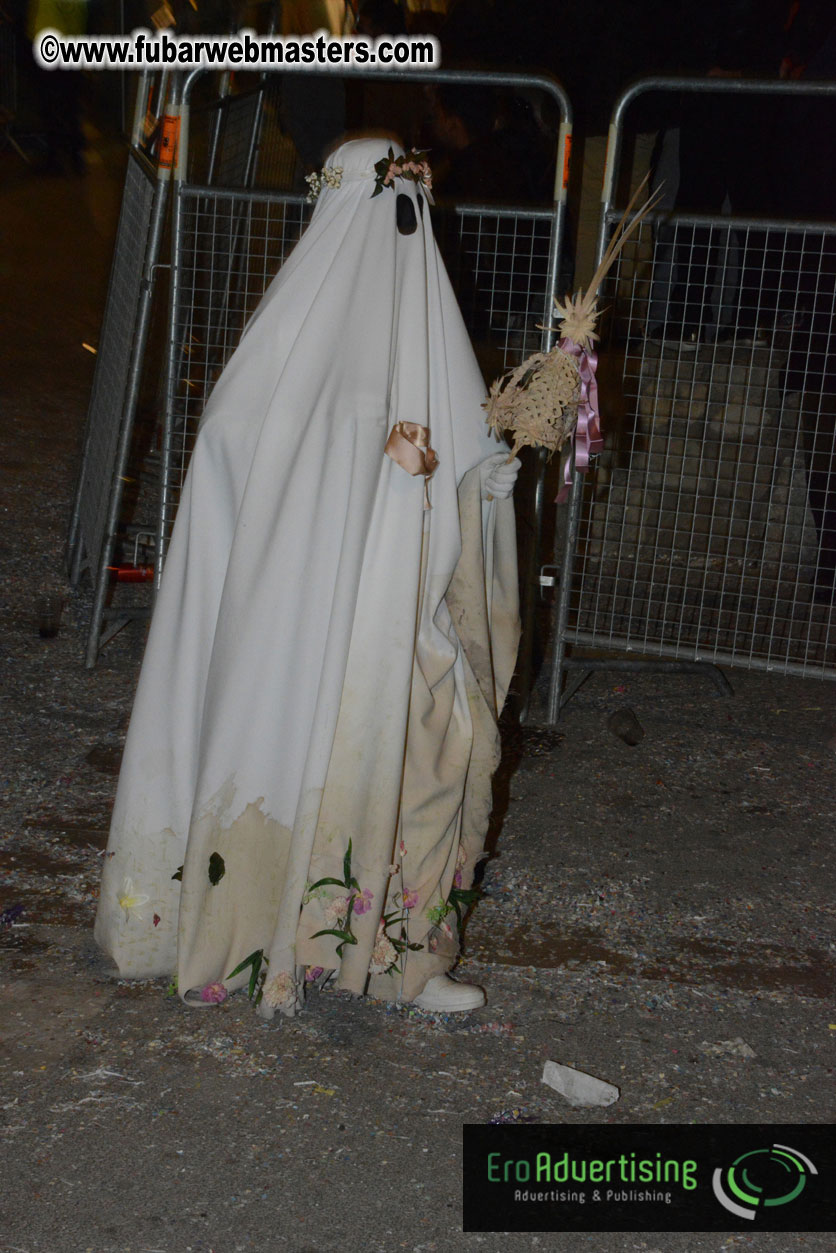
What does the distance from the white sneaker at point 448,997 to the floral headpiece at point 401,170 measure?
86.5 inches

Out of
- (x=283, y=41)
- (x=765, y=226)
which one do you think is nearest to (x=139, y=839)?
(x=765, y=226)

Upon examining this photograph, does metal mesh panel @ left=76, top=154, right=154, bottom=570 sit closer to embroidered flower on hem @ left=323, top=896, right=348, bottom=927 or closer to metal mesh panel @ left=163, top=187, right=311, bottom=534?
metal mesh panel @ left=163, top=187, right=311, bottom=534

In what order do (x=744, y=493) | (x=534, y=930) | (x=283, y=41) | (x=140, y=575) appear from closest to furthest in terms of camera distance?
(x=534, y=930) < (x=283, y=41) < (x=140, y=575) < (x=744, y=493)

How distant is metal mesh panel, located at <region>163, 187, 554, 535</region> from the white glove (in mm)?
817

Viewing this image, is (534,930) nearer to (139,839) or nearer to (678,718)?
(139,839)

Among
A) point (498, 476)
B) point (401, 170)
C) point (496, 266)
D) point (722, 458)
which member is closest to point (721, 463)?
point (722, 458)

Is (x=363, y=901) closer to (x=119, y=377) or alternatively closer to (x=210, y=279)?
(x=210, y=279)

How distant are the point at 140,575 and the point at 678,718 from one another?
2.97 meters

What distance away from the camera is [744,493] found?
311 inches

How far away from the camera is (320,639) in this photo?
127 inches

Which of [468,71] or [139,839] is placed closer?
[139,839]

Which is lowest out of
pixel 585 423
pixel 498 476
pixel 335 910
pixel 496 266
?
pixel 335 910

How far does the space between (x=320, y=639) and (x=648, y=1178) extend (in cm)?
155

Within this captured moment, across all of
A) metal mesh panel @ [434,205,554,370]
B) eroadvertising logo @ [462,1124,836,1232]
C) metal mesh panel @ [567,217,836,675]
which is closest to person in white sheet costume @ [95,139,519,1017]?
eroadvertising logo @ [462,1124,836,1232]
